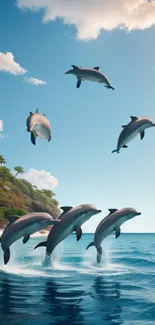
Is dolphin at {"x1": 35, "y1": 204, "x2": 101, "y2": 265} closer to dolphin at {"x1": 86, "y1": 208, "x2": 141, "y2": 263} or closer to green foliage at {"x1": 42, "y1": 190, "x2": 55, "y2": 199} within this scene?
dolphin at {"x1": 86, "y1": 208, "x2": 141, "y2": 263}

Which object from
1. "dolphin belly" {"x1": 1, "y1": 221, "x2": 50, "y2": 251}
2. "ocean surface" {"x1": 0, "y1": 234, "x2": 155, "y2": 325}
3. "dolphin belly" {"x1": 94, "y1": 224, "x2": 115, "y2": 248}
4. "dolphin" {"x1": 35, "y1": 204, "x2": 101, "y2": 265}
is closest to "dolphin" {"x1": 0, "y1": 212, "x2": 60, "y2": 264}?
"dolphin belly" {"x1": 1, "y1": 221, "x2": 50, "y2": 251}

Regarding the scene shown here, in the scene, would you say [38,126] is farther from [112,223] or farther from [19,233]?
[112,223]

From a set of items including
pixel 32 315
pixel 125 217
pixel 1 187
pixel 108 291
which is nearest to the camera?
pixel 32 315

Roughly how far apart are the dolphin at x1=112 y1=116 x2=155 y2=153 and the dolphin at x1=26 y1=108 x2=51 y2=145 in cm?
224

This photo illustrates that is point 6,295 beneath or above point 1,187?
beneath

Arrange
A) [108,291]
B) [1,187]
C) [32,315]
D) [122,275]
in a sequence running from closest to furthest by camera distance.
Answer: [32,315] < [108,291] < [122,275] < [1,187]

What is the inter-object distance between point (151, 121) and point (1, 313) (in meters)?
6.76

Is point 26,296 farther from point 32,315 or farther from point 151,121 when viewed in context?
point 151,121

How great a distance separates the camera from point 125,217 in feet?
38.4

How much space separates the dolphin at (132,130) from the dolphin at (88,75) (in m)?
1.34

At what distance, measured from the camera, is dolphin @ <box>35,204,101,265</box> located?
9.88 meters

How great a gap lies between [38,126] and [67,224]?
2963 millimetres

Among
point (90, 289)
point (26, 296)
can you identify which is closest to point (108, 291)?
point (90, 289)

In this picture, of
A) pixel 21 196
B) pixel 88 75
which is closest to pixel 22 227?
pixel 88 75
